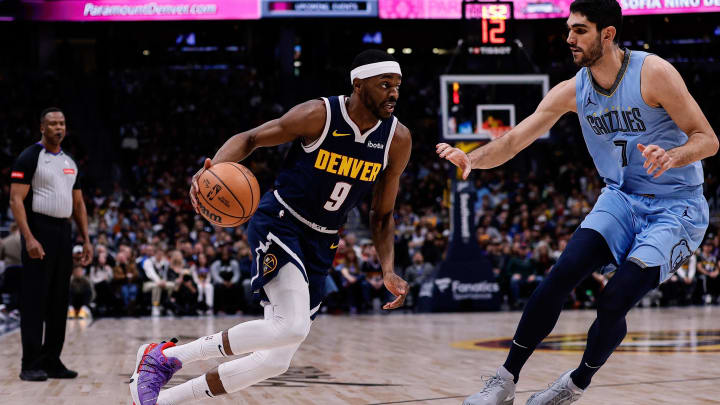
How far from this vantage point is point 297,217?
443cm

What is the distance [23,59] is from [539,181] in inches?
609

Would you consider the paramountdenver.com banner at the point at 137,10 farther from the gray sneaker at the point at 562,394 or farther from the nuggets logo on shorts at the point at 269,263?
the gray sneaker at the point at 562,394

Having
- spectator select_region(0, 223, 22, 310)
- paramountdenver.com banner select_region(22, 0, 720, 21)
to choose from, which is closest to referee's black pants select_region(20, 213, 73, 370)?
spectator select_region(0, 223, 22, 310)

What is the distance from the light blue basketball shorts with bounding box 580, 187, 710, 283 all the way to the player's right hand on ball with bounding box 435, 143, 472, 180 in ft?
2.13

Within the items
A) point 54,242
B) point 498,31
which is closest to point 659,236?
point 54,242

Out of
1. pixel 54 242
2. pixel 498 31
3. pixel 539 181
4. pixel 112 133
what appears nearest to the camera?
pixel 54 242

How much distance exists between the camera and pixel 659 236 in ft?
12.7

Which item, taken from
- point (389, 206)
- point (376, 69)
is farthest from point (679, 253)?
point (376, 69)

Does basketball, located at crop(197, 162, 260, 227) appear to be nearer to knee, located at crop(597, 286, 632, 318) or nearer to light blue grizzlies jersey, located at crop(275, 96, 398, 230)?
light blue grizzlies jersey, located at crop(275, 96, 398, 230)

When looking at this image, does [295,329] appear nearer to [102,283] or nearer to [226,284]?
[226,284]

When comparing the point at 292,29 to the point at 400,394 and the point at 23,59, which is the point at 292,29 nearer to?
the point at 23,59

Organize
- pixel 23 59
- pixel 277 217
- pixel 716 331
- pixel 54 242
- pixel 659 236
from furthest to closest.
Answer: pixel 23 59
pixel 716 331
pixel 54 242
pixel 277 217
pixel 659 236

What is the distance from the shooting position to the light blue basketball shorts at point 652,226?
386 cm

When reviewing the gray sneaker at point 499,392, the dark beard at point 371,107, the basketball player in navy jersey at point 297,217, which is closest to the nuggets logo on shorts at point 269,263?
the basketball player in navy jersey at point 297,217
